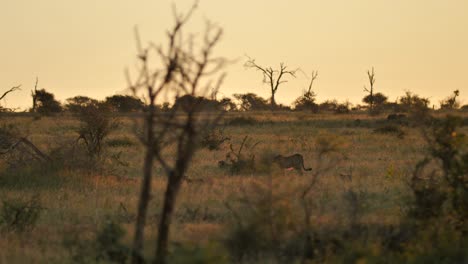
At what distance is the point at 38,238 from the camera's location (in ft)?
38.9

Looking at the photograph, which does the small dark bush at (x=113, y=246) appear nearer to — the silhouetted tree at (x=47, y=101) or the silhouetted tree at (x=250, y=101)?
the silhouetted tree at (x=47, y=101)

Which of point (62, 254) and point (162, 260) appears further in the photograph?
point (62, 254)

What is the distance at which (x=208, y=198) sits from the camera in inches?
631

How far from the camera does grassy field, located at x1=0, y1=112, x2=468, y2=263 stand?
10.4 m

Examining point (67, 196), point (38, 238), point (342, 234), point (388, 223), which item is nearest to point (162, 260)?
point (342, 234)

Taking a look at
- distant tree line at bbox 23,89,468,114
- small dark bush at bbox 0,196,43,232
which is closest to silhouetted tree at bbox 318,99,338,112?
distant tree line at bbox 23,89,468,114

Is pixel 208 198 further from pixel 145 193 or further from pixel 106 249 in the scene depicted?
pixel 145 193

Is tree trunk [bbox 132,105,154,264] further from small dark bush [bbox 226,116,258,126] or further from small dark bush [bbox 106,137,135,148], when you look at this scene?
small dark bush [bbox 226,116,258,126]

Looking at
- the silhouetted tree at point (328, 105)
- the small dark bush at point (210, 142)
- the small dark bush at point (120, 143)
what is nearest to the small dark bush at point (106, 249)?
the small dark bush at point (210, 142)

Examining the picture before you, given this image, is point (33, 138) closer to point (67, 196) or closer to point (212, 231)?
point (67, 196)

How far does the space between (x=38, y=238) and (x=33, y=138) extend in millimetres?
27424

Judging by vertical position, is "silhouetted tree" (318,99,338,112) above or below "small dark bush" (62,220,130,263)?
above

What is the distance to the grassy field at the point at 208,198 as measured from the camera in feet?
34.2

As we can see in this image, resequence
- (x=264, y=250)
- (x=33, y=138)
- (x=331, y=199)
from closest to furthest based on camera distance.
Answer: (x=264, y=250) < (x=331, y=199) < (x=33, y=138)
